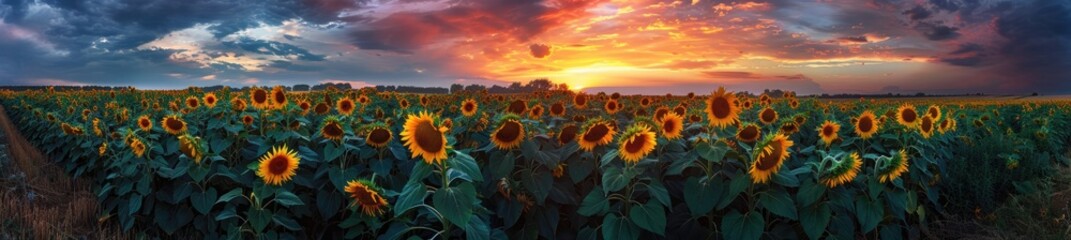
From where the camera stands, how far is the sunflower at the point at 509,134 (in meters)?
4.45

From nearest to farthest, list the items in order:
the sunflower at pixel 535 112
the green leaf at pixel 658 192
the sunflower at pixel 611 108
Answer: the green leaf at pixel 658 192
the sunflower at pixel 535 112
the sunflower at pixel 611 108

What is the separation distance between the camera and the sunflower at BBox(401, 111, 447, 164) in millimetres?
3355

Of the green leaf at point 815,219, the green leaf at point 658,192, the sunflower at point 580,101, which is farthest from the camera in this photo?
the sunflower at point 580,101

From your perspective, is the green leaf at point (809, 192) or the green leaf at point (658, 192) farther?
the green leaf at point (809, 192)

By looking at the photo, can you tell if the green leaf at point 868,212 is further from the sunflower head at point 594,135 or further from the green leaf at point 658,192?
the sunflower head at point 594,135

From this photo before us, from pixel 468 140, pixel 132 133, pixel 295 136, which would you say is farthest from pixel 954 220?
pixel 132 133

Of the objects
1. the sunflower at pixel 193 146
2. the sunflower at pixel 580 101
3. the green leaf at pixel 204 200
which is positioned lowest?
the green leaf at pixel 204 200

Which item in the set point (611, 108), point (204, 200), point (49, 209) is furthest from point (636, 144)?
point (49, 209)

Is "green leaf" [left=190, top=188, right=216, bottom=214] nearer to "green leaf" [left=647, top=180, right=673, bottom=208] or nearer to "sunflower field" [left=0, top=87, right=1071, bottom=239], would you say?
"sunflower field" [left=0, top=87, right=1071, bottom=239]

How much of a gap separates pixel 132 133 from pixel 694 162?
4841 mm

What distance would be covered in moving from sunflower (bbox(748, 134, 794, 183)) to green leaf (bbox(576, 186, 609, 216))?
2.96 feet

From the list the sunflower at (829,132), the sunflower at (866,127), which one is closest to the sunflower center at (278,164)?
the sunflower at (829,132)

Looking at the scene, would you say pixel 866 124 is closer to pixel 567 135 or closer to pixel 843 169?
pixel 843 169

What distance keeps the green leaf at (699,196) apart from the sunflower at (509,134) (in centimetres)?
114
